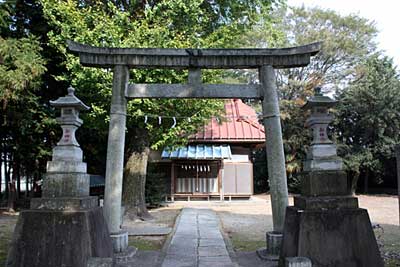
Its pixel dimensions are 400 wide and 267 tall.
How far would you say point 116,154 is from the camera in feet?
22.3

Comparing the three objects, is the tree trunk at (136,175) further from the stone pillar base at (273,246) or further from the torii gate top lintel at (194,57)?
the stone pillar base at (273,246)

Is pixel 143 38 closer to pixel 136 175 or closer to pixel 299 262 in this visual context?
pixel 136 175

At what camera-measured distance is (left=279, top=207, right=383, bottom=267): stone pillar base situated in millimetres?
5113

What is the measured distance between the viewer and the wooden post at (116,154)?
263 inches

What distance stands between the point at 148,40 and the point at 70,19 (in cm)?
240

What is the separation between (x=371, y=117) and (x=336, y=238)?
61.8ft

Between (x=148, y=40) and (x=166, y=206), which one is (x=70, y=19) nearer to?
(x=148, y=40)

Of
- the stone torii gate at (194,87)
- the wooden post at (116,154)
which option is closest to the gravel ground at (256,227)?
the stone torii gate at (194,87)

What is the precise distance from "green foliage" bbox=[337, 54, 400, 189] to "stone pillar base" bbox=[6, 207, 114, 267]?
784 inches

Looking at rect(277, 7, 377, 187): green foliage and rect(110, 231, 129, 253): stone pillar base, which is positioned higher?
rect(277, 7, 377, 187): green foliage

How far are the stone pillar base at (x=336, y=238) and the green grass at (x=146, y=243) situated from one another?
12.6 ft

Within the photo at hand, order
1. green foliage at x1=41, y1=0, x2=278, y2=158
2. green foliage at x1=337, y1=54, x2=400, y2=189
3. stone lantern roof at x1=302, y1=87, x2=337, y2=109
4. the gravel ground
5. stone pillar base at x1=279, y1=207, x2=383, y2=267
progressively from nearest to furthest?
stone pillar base at x1=279, y1=207, x2=383, y2=267
stone lantern roof at x1=302, y1=87, x2=337, y2=109
the gravel ground
green foliage at x1=41, y1=0, x2=278, y2=158
green foliage at x1=337, y1=54, x2=400, y2=189

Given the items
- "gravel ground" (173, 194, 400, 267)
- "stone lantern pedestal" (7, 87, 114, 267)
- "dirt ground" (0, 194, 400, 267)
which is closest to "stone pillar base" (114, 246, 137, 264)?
"stone lantern pedestal" (7, 87, 114, 267)

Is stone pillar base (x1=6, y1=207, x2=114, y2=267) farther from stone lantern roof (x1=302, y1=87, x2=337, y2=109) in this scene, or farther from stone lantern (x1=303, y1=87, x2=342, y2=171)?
stone lantern roof (x1=302, y1=87, x2=337, y2=109)
